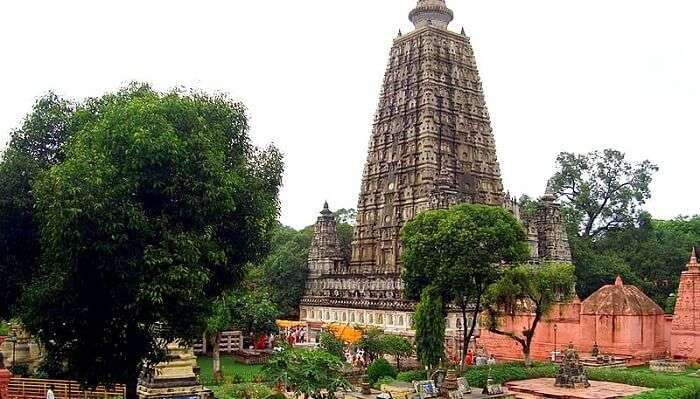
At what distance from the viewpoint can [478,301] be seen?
3281 centimetres

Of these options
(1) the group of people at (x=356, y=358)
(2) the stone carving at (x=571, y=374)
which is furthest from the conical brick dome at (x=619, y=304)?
(1) the group of people at (x=356, y=358)

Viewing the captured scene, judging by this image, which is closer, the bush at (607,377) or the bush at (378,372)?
the bush at (607,377)

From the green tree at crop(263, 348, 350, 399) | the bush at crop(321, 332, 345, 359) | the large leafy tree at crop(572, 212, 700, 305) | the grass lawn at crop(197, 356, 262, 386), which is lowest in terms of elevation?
the grass lawn at crop(197, 356, 262, 386)

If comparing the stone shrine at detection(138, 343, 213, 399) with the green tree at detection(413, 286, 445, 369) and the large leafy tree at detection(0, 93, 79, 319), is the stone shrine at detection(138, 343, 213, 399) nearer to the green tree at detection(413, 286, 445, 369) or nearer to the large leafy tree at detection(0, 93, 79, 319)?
the large leafy tree at detection(0, 93, 79, 319)

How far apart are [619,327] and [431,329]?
13.5 metres

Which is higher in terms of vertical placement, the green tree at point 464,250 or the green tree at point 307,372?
the green tree at point 464,250

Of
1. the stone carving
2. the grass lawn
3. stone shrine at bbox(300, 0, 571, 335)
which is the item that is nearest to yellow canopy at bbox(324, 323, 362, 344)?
stone shrine at bbox(300, 0, 571, 335)

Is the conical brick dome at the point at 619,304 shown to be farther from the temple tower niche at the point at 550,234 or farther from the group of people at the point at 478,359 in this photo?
the temple tower niche at the point at 550,234

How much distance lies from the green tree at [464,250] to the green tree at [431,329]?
22.2 inches

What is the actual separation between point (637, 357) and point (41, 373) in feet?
97.7

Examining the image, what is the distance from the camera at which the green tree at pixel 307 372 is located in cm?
2130

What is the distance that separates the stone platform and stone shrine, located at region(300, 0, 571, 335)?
19.8m

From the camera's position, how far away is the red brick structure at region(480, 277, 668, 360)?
3922 centimetres

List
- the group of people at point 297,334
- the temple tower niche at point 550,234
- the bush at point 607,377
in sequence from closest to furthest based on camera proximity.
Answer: the bush at point 607,377, the group of people at point 297,334, the temple tower niche at point 550,234
